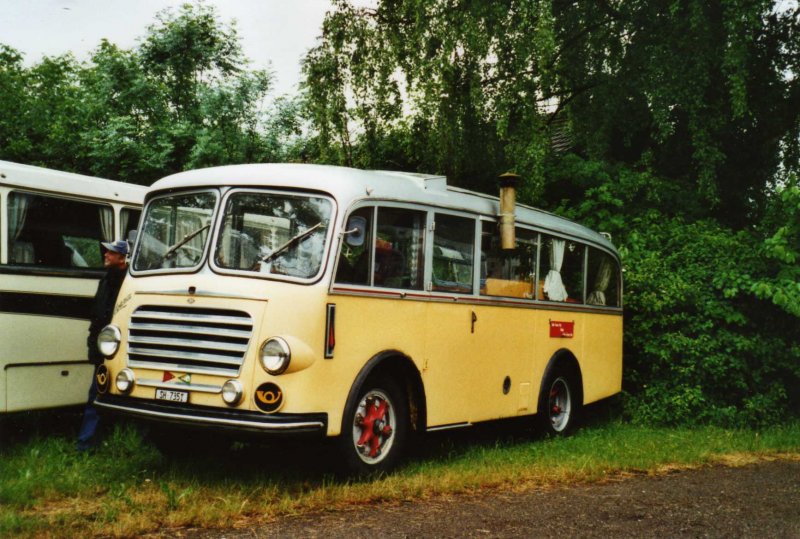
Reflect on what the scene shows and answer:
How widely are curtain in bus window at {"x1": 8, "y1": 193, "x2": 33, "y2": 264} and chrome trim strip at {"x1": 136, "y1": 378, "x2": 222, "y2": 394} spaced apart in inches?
82.8

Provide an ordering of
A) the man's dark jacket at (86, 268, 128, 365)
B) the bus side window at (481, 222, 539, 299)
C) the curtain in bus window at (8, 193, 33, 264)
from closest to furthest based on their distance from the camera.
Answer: the man's dark jacket at (86, 268, 128, 365), the curtain in bus window at (8, 193, 33, 264), the bus side window at (481, 222, 539, 299)

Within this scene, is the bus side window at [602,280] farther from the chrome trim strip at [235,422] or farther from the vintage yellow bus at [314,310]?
the chrome trim strip at [235,422]

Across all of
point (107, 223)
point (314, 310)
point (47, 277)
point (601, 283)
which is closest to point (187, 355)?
point (314, 310)

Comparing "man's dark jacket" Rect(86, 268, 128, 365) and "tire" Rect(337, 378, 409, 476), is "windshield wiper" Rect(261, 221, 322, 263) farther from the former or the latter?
"man's dark jacket" Rect(86, 268, 128, 365)

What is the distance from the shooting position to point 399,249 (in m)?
7.50

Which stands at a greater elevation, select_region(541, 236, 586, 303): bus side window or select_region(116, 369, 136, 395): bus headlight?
select_region(541, 236, 586, 303): bus side window

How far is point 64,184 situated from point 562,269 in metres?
5.62

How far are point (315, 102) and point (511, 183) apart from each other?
7.68 metres

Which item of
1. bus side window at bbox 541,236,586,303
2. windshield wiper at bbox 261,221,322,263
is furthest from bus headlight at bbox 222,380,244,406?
bus side window at bbox 541,236,586,303

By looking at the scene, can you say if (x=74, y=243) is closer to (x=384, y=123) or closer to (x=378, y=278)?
(x=378, y=278)

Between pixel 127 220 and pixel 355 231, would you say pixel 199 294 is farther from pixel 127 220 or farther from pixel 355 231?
pixel 127 220

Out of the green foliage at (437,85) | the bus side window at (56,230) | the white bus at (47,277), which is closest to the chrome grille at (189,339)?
the white bus at (47,277)

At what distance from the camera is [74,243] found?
8.51 meters

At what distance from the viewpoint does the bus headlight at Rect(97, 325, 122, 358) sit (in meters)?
6.90
